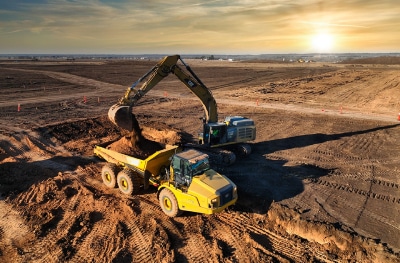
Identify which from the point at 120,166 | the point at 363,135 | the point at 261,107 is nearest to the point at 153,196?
the point at 120,166

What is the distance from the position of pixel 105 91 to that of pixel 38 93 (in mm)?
8118

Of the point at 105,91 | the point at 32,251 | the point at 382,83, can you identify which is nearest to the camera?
the point at 32,251

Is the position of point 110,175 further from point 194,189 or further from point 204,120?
point 204,120

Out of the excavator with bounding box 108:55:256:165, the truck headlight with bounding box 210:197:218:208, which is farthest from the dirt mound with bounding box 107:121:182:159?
the truck headlight with bounding box 210:197:218:208

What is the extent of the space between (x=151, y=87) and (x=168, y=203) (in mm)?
6534

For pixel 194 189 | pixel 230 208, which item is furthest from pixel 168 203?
pixel 230 208

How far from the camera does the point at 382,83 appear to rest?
48188mm

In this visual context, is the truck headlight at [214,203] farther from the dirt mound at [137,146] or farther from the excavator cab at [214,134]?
the excavator cab at [214,134]

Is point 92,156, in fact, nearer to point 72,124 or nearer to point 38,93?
point 72,124

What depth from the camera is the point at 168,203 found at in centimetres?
1111

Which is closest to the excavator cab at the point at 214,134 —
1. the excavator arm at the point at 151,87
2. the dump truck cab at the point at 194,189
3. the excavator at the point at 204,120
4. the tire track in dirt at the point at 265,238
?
the excavator at the point at 204,120

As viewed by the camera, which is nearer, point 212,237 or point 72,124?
point 212,237

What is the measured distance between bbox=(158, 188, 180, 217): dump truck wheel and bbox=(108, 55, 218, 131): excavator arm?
4541mm

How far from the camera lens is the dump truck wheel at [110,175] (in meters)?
13.1
